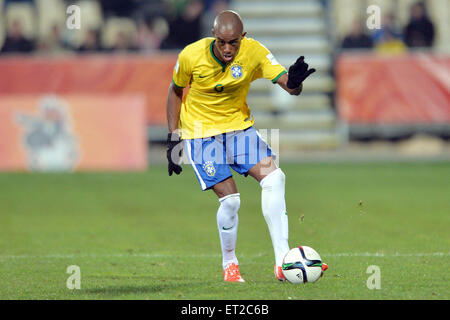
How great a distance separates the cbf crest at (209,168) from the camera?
7.89 meters

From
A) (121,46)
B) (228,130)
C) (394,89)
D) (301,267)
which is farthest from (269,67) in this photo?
(121,46)

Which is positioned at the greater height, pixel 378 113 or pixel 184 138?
pixel 184 138

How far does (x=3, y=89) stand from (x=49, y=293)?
48.6 feet

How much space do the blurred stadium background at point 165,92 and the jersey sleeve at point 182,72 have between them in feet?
37.6

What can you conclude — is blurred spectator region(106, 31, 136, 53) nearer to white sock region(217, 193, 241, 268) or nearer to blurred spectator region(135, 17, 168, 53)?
blurred spectator region(135, 17, 168, 53)

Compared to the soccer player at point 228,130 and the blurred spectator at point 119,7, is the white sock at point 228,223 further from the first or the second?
the blurred spectator at point 119,7

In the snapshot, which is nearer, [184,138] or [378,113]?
[184,138]

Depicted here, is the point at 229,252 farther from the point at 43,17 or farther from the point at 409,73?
the point at 43,17

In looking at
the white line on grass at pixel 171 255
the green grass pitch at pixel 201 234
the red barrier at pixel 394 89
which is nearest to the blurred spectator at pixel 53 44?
the green grass pitch at pixel 201 234

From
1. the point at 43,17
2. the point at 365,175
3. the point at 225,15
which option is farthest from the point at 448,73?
the point at 225,15

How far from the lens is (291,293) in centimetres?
696

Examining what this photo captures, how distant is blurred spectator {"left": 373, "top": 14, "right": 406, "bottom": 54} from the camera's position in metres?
21.6

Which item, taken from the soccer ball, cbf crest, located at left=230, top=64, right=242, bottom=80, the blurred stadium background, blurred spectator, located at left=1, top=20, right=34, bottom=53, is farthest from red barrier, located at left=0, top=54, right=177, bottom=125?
the soccer ball
